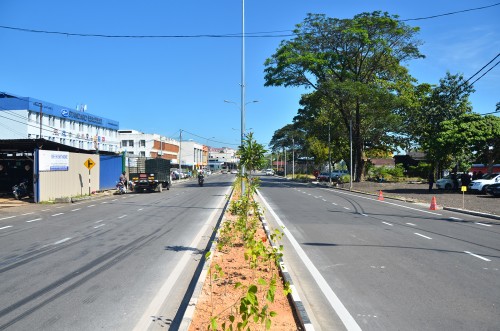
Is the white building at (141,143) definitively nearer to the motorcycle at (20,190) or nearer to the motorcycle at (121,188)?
the motorcycle at (121,188)

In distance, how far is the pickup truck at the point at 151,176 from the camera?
110ft

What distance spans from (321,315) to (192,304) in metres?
1.71

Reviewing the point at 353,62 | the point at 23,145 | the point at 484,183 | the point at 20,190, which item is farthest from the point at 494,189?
the point at 20,190

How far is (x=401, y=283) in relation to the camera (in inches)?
279

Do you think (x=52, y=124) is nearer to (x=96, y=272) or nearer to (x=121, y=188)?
(x=121, y=188)

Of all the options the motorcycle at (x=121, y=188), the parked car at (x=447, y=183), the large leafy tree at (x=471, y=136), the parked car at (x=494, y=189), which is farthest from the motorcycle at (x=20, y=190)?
the parked car at (x=447, y=183)

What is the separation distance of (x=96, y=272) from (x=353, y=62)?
41.9 metres

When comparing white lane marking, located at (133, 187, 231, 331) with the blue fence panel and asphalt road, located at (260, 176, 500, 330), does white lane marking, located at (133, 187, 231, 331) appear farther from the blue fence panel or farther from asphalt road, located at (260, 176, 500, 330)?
the blue fence panel

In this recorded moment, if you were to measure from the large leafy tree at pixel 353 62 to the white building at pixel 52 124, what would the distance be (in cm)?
2412

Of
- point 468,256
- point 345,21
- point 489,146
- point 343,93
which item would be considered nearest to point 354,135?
point 343,93

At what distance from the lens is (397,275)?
7.61 meters

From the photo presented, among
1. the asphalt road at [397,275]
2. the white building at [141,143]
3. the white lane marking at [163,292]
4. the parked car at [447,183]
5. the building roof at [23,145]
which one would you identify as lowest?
the white lane marking at [163,292]

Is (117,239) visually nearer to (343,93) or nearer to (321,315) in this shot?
(321,315)

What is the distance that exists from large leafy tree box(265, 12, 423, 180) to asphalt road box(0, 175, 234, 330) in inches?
1231
